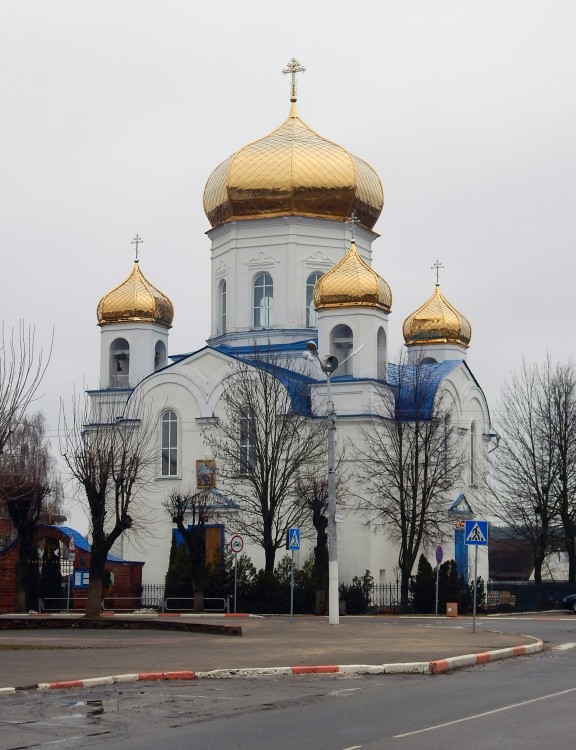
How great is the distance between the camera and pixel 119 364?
4928 centimetres

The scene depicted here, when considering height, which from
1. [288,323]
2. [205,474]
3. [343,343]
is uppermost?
[288,323]

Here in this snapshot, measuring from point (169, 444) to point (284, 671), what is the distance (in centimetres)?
2893

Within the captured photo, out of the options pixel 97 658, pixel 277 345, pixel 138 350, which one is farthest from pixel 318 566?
pixel 97 658

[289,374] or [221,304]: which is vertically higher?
[221,304]

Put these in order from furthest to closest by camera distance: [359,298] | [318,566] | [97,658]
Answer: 1. [359,298]
2. [318,566]
3. [97,658]

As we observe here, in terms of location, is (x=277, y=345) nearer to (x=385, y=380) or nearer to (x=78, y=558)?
(x=385, y=380)

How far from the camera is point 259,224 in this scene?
47.3m

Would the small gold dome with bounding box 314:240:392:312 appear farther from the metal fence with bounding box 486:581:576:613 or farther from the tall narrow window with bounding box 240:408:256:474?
the metal fence with bounding box 486:581:576:613

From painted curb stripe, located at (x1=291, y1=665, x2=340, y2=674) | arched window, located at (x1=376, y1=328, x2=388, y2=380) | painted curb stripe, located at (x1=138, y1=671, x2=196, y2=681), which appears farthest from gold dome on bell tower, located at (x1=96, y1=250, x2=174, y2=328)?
painted curb stripe, located at (x1=138, y1=671, x2=196, y2=681)

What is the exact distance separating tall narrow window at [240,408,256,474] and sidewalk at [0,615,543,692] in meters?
14.9

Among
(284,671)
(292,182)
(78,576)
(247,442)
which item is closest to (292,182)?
(292,182)

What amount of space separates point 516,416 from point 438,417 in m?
5.65

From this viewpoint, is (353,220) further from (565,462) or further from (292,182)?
(565,462)

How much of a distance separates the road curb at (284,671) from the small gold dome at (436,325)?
3206 cm
